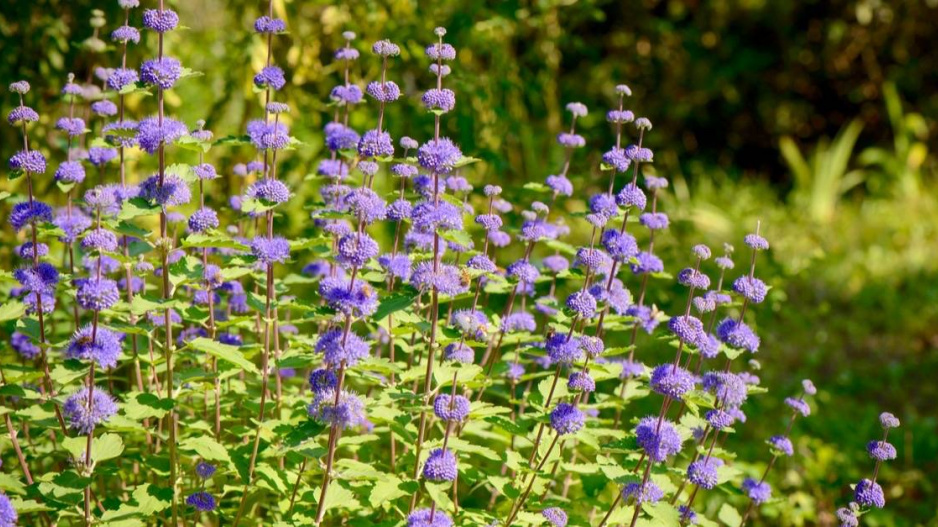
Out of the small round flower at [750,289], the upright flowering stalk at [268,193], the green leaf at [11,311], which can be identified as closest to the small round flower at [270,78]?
the upright flowering stalk at [268,193]

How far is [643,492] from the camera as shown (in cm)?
279

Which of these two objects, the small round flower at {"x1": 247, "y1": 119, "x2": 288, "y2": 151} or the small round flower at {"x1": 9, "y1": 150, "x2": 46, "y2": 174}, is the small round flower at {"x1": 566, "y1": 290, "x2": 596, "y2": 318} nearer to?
the small round flower at {"x1": 247, "y1": 119, "x2": 288, "y2": 151}

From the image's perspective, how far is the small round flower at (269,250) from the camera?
2600 millimetres

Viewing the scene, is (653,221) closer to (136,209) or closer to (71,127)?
(136,209)

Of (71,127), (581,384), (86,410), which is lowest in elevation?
(86,410)

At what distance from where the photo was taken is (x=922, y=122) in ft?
34.6

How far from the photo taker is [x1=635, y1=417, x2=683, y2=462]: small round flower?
2.72m

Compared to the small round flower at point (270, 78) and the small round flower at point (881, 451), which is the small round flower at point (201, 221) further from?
the small round flower at point (881, 451)

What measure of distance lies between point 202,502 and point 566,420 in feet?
3.79

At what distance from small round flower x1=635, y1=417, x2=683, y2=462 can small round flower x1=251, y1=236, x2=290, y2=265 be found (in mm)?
1182

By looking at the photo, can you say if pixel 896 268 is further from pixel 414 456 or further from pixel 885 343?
pixel 414 456

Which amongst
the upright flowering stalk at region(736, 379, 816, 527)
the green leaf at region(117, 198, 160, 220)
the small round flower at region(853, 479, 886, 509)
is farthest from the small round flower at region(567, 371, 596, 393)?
the green leaf at region(117, 198, 160, 220)

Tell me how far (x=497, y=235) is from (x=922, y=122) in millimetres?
8828

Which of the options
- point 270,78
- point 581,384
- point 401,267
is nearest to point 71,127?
A: point 270,78
